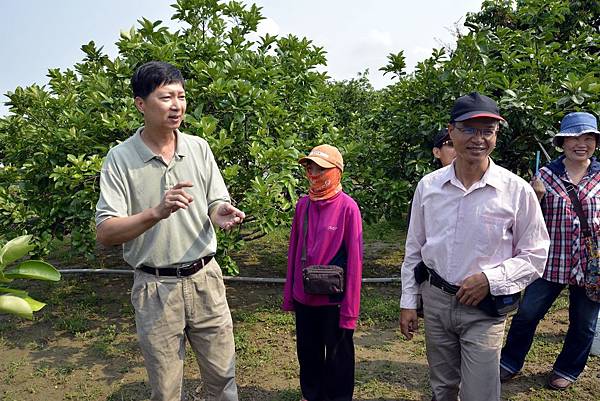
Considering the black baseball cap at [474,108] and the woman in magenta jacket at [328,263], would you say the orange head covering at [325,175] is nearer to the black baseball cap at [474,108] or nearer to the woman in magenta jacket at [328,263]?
the woman in magenta jacket at [328,263]

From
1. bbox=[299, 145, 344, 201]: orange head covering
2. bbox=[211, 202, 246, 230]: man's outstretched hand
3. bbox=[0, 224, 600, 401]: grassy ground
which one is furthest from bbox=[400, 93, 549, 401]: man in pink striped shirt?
bbox=[0, 224, 600, 401]: grassy ground

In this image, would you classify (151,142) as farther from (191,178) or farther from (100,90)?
(100,90)

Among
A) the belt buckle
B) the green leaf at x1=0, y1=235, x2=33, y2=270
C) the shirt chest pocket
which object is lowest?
the belt buckle

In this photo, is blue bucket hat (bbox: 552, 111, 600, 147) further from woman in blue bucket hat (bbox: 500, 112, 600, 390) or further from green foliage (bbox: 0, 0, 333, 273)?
green foliage (bbox: 0, 0, 333, 273)

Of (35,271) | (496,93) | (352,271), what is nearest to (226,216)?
(352,271)

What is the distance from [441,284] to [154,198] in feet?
4.76

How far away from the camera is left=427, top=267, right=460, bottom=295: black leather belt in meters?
2.40

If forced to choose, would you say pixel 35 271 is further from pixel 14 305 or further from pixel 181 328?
pixel 181 328

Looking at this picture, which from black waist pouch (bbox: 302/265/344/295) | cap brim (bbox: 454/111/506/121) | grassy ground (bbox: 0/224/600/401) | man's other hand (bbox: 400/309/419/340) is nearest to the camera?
cap brim (bbox: 454/111/506/121)

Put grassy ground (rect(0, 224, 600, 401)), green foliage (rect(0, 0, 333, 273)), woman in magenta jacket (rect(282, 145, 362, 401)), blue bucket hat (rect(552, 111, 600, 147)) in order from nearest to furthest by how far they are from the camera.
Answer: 1. woman in magenta jacket (rect(282, 145, 362, 401))
2. blue bucket hat (rect(552, 111, 600, 147))
3. grassy ground (rect(0, 224, 600, 401))
4. green foliage (rect(0, 0, 333, 273))

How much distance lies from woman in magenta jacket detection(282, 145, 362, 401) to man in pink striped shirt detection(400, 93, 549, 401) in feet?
2.11

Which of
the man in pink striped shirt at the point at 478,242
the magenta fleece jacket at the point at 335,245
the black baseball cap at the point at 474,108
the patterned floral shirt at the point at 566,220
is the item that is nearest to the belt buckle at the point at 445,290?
the man in pink striped shirt at the point at 478,242

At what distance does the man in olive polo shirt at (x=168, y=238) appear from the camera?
235cm

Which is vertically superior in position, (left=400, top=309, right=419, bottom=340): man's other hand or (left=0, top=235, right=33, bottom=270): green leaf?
(left=0, top=235, right=33, bottom=270): green leaf
